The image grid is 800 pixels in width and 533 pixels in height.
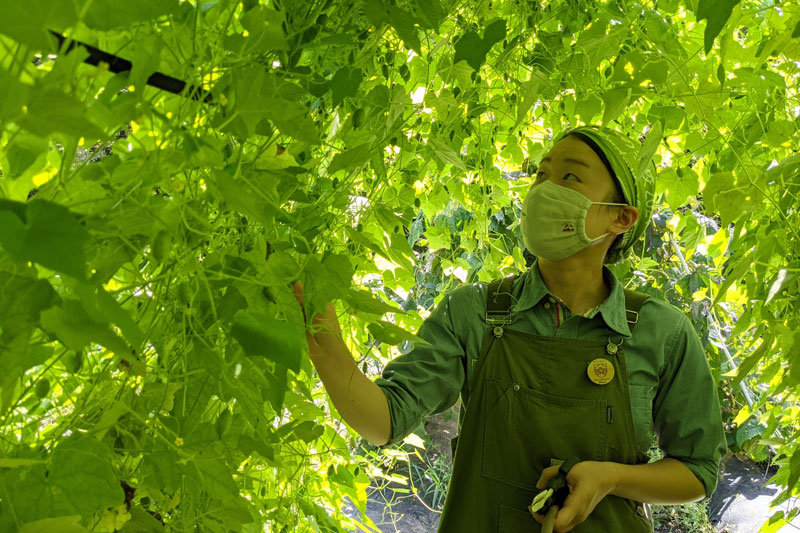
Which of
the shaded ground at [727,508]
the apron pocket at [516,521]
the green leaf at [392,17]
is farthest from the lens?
the shaded ground at [727,508]

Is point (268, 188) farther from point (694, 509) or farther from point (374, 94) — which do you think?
point (694, 509)

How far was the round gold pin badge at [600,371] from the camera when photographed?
117 cm

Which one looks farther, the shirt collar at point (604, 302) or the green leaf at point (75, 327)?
the shirt collar at point (604, 302)

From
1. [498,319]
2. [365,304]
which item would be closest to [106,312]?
[365,304]

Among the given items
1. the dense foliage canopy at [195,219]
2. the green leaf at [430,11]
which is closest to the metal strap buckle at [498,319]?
the dense foliage canopy at [195,219]

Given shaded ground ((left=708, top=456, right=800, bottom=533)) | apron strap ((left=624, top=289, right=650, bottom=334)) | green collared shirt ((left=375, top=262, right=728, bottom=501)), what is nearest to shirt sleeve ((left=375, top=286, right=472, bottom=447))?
green collared shirt ((left=375, top=262, right=728, bottom=501))

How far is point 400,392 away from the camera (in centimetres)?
114

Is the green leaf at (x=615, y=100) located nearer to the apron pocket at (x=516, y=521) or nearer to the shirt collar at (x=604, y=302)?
the shirt collar at (x=604, y=302)

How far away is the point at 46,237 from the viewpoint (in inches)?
11.3

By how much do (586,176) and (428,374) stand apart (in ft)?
1.43

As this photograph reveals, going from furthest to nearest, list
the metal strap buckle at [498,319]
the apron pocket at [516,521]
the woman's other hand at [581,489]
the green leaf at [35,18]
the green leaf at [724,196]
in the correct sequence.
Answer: the metal strap buckle at [498,319] → the apron pocket at [516,521] → the woman's other hand at [581,489] → the green leaf at [724,196] → the green leaf at [35,18]

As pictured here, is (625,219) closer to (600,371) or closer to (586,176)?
(586,176)

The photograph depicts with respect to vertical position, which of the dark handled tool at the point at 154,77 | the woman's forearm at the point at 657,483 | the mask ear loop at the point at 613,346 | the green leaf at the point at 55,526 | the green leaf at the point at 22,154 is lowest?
the woman's forearm at the point at 657,483

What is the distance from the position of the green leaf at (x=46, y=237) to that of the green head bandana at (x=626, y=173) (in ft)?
3.24
